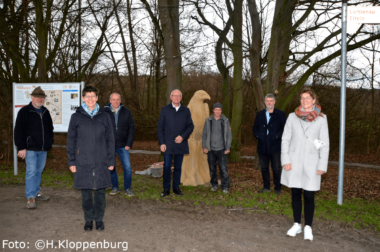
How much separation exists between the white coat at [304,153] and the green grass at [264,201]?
1.22 meters

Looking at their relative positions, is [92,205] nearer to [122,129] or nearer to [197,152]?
[122,129]

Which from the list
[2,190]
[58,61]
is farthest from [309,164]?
[58,61]

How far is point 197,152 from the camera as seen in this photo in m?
7.20

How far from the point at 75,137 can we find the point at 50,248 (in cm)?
141

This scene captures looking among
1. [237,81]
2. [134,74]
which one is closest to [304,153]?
[237,81]

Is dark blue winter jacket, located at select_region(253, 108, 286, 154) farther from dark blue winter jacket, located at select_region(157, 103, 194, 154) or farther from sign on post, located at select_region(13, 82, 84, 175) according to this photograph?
sign on post, located at select_region(13, 82, 84, 175)

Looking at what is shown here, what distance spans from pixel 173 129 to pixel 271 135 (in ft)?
6.50

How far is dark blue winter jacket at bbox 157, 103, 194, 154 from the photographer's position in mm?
6129

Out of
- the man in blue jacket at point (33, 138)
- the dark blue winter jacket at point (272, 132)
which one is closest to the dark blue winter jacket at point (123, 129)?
the man in blue jacket at point (33, 138)

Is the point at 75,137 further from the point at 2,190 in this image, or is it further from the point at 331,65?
the point at 331,65

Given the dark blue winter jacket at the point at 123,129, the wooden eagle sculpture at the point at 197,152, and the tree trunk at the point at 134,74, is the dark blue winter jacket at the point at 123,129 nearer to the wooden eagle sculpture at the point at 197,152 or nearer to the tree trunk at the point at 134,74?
the wooden eagle sculpture at the point at 197,152

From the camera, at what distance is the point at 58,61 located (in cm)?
Answer: 1931

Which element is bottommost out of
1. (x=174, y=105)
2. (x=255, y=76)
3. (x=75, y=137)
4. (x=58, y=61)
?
(x=75, y=137)

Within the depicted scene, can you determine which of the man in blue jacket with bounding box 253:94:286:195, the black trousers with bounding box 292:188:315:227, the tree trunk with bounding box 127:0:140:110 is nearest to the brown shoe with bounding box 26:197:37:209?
the black trousers with bounding box 292:188:315:227
